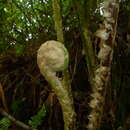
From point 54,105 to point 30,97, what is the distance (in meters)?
0.19

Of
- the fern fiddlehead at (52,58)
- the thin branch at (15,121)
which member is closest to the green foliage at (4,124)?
the thin branch at (15,121)

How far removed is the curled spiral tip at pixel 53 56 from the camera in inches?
43.3

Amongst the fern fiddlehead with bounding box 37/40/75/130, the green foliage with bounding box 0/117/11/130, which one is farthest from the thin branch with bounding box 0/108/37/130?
the fern fiddlehead with bounding box 37/40/75/130

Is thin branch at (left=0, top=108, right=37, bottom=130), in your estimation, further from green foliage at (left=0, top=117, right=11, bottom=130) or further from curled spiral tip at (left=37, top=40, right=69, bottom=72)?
curled spiral tip at (left=37, top=40, right=69, bottom=72)

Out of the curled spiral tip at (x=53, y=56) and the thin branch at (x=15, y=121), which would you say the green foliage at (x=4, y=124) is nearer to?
the thin branch at (x=15, y=121)

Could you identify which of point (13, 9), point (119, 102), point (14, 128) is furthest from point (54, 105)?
point (13, 9)

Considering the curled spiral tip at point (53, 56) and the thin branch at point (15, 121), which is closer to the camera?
the curled spiral tip at point (53, 56)

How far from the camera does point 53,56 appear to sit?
1098 millimetres

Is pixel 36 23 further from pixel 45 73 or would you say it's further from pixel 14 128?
pixel 45 73

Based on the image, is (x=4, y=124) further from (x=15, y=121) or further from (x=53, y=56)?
(x=53, y=56)

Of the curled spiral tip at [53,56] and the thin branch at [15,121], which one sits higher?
the curled spiral tip at [53,56]

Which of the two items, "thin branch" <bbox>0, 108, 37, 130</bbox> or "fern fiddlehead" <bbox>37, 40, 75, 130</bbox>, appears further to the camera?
"thin branch" <bbox>0, 108, 37, 130</bbox>

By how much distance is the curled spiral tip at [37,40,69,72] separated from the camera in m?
1.10

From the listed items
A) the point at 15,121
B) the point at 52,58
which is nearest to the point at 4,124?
the point at 15,121
